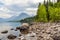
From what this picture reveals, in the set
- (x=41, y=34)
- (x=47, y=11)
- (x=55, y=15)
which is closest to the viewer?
(x=41, y=34)

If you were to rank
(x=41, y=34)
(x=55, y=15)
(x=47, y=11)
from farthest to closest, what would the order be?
(x=47, y=11) < (x=55, y=15) < (x=41, y=34)

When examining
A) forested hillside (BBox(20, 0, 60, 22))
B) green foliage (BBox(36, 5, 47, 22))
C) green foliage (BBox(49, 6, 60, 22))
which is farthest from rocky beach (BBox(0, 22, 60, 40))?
green foliage (BBox(36, 5, 47, 22))

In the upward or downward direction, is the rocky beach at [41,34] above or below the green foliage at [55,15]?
below

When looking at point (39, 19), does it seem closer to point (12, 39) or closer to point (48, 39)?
point (12, 39)

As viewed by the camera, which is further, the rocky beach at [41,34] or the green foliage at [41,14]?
the green foliage at [41,14]

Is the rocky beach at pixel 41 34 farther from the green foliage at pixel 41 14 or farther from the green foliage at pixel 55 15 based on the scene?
the green foliage at pixel 41 14

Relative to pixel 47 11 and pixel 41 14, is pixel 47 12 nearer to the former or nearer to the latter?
pixel 47 11

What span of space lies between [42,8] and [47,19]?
209 centimetres

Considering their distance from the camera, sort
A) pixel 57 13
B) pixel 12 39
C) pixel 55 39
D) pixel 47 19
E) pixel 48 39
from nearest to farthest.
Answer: pixel 55 39 < pixel 48 39 < pixel 12 39 < pixel 57 13 < pixel 47 19

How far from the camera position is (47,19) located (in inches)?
1414

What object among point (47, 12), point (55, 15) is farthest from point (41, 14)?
point (55, 15)

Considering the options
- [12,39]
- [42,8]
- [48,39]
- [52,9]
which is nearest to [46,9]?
[42,8]

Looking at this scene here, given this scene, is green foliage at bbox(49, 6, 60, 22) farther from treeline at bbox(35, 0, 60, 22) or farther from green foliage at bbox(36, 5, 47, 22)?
green foliage at bbox(36, 5, 47, 22)

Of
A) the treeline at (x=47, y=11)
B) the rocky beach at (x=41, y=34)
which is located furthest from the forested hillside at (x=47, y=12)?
the rocky beach at (x=41, y=34)
